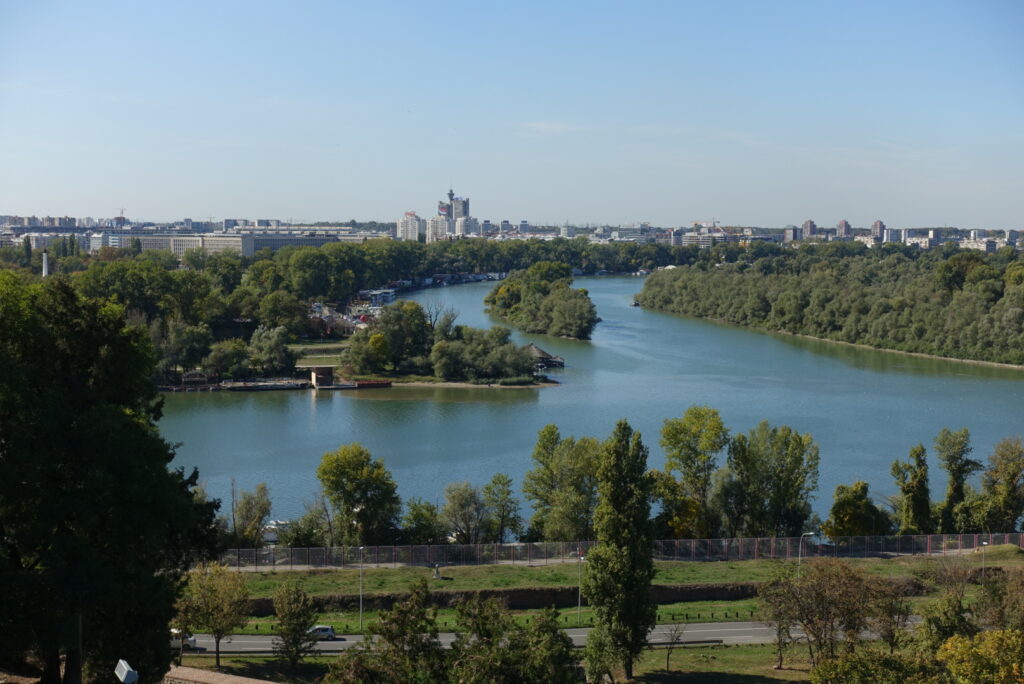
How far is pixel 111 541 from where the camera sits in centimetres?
418

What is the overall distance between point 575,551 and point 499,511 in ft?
3.06

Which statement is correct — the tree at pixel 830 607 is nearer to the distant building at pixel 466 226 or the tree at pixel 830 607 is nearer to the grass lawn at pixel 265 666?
the grass lawn at pixel 265 666

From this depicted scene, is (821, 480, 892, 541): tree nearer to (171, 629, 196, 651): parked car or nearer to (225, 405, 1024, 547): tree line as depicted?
(225, 405, 1024, 547): tree line

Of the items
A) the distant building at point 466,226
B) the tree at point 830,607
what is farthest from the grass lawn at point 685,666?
the distant building at point 466,226

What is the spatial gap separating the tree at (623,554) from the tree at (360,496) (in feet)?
10.2

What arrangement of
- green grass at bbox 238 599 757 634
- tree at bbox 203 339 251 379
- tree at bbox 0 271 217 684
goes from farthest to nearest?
tree at bbox 203 339 251 379
green grass at bbox 238 599 757 634
tree at bbox 0 271 217 684

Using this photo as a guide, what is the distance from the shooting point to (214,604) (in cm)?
594

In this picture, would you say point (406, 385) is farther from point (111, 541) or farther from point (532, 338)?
point (111, 541)

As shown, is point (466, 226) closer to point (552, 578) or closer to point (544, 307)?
point (544, 307)

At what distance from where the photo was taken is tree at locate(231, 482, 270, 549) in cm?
855

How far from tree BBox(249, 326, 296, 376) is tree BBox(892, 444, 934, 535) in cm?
1252

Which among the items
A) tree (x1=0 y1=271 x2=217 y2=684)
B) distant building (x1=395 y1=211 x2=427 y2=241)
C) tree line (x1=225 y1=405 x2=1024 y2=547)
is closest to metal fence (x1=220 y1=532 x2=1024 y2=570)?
tree line (x1=225 y1=405 x2=1024 y2=547)

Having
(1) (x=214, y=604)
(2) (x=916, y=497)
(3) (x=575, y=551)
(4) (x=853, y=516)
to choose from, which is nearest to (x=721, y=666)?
(3) (x=575, y=551)

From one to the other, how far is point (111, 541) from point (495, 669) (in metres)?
1.62
